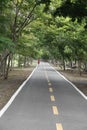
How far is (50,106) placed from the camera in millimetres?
14148

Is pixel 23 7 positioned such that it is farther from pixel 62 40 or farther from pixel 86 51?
pixel 62 40

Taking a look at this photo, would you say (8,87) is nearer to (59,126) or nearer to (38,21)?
(38,21)

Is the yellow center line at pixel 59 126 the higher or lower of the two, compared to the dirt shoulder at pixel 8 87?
higher

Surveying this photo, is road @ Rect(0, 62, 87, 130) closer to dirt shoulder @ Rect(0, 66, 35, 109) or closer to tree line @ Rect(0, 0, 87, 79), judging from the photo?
dirt shoulder @ Rect(0, 66, 35, 109)

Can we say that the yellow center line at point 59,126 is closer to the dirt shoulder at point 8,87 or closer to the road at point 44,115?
the road at point 44,115

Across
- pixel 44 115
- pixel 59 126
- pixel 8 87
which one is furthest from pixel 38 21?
pixel 59 126

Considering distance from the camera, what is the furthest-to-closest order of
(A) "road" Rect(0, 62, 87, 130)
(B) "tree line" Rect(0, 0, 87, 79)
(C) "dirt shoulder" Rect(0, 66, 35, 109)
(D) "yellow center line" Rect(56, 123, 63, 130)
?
(B) "tree line" Rect(0, 0, 87, 79) < (C) "dirt shoulder" Rect(0, 66, 35, 109) < (A) "road" Rect(0, 62, 87, 130) < (D) "yellow center line" Rect(56, 123, 63, 130)

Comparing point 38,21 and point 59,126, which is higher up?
point 38,21

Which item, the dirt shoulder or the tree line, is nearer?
the dirt shoulder

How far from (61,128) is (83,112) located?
3.29 m

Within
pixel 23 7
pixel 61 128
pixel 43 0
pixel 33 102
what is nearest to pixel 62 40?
pixel 23 7

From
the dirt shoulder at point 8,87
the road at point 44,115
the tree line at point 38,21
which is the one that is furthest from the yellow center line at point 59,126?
the tree line at point 38,21

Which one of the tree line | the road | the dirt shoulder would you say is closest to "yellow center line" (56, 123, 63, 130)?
the road

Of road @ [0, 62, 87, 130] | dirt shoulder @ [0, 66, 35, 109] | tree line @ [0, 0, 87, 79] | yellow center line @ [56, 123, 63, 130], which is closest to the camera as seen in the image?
yellow center line @ [56, 123, 63, 130]
